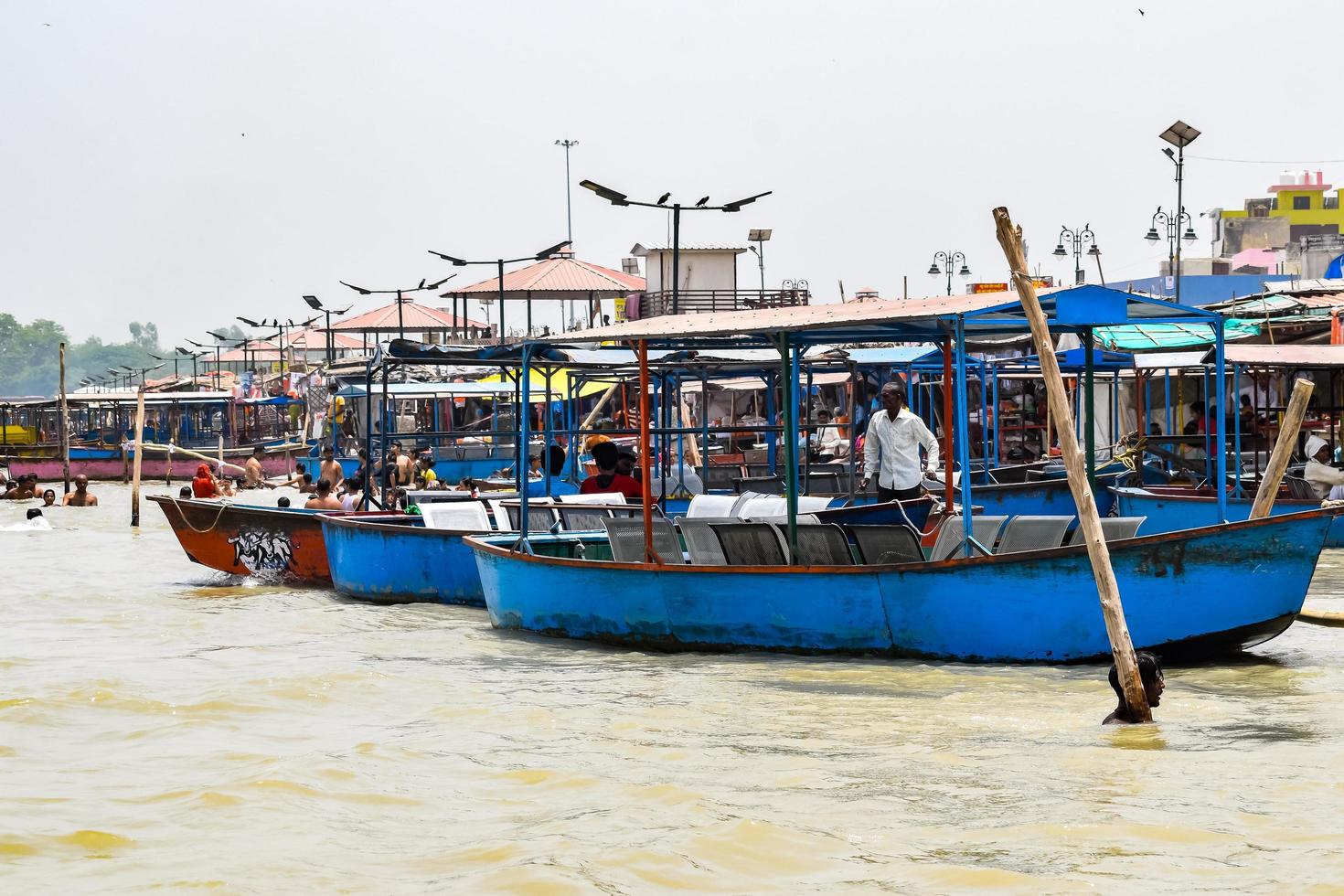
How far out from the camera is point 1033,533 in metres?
10.5

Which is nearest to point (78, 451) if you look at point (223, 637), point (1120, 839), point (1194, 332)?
point (223, 637)

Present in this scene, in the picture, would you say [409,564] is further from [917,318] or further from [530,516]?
[917,318]

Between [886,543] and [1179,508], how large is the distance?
6511 millimetres

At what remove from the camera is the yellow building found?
5934cm

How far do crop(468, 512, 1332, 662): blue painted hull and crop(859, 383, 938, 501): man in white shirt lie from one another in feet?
10.1

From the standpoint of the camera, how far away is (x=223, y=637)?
523 inches

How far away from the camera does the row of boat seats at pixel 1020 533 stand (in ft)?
33.8

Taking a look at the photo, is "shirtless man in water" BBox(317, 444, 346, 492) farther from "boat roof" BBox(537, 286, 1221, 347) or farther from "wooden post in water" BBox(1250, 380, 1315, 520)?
"wooden post in water" BBox(1250, 380, 1315, 520)

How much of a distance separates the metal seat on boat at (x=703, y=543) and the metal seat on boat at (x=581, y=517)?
3.35 m

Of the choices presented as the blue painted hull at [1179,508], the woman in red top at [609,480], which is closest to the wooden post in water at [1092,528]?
the woman in red top at [609,480]

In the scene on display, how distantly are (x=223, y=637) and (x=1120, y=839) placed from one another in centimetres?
935

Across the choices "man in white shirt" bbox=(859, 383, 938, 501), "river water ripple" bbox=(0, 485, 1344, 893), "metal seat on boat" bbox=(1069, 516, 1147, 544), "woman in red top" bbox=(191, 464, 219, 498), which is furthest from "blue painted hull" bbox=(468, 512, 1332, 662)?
"woman in red top" bbox=(191, 464, 219, 498)

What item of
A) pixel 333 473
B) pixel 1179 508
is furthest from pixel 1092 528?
pixel 333 473

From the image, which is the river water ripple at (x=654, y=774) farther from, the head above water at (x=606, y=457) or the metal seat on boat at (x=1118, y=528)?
the head above water at (x=606, y=457)
